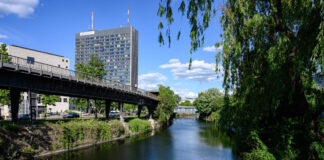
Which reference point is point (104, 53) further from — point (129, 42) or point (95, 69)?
point (95, 69)

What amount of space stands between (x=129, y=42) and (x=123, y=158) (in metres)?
149

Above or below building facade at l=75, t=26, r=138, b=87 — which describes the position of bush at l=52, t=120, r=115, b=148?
below

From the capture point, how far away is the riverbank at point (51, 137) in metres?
20.3

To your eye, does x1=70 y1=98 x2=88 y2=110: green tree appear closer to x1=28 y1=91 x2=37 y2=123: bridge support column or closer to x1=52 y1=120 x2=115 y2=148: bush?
x1=52 y1=120 x2=115 y2=148: bush

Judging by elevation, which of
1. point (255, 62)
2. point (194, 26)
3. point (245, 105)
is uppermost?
point (194, 26)

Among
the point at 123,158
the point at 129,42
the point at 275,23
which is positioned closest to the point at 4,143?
the point at 123,158

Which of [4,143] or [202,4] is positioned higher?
[202,4]

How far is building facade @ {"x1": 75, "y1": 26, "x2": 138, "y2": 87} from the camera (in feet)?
550

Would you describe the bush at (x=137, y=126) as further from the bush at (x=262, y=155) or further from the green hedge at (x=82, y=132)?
the bush at (x=262, y=155)

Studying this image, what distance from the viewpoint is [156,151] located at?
28.2 m

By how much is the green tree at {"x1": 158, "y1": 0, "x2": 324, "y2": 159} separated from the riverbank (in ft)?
62.6

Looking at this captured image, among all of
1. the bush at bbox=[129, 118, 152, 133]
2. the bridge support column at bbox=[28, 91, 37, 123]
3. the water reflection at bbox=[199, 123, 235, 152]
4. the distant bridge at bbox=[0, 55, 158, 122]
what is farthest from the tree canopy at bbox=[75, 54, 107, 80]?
the water reflection at bbox=[199, 123, 235, 152]

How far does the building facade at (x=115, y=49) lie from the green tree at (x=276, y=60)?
506ft

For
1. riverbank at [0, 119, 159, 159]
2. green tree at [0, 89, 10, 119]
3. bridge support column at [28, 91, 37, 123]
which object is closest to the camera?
riverbank at [0, 119, 159, 159]
